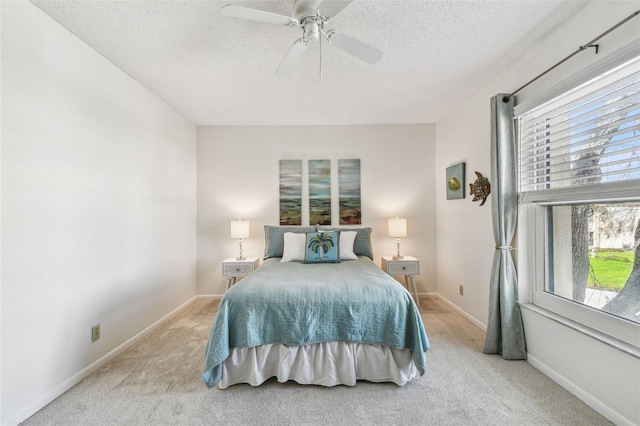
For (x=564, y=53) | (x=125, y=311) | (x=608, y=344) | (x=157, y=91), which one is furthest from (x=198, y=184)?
(x=608, y=344)

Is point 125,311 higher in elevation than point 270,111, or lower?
lower

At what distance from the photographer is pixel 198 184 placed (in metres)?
4.20

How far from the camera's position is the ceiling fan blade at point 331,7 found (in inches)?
59.2

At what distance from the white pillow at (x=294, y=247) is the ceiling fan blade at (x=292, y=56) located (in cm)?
191

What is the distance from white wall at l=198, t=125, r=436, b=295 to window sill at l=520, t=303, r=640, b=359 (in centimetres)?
197

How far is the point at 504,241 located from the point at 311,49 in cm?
222

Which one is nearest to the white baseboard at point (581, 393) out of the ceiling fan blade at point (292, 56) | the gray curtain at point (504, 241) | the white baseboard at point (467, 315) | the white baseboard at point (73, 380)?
the gray curtain at point (504, 241)

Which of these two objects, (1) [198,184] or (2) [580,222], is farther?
(1) [198,184]

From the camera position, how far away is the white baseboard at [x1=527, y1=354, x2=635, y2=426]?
5.34 feet

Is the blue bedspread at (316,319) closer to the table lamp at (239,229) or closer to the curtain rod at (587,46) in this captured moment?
the table lamp at (239,229)

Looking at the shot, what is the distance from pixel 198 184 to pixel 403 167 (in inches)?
117

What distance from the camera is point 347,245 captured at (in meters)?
3.51

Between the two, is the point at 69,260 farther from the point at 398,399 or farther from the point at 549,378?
the point at 549,378

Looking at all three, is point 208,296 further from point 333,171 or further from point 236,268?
point 333,171
